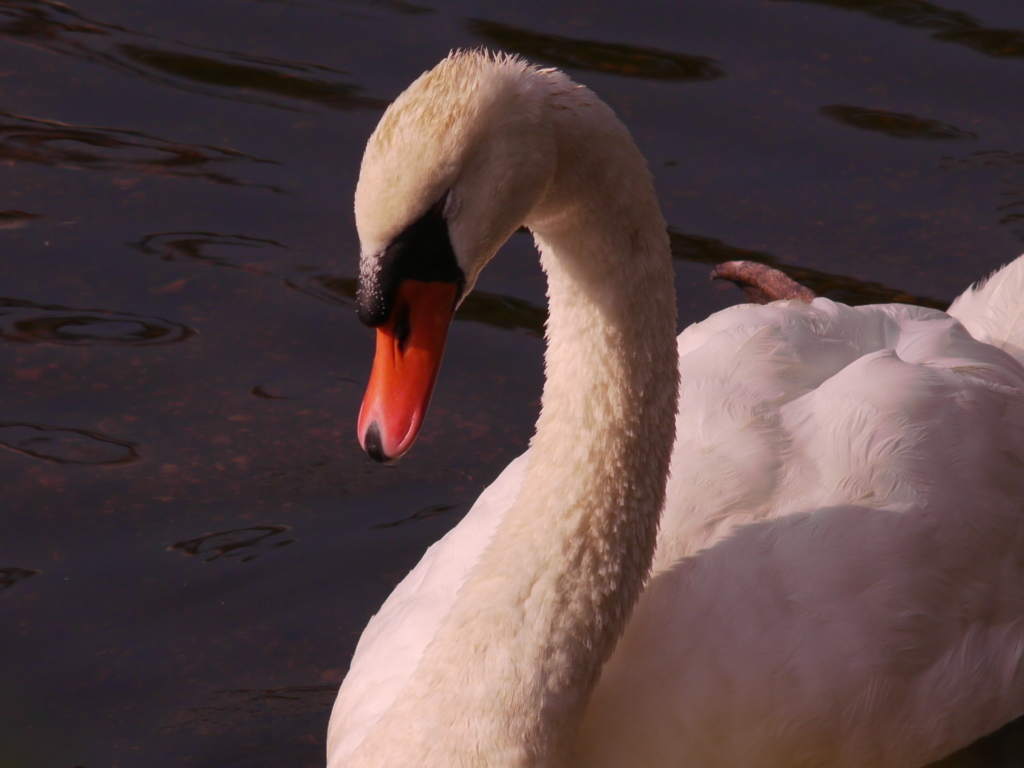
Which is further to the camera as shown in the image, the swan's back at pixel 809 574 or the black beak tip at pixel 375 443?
the swan's back at pixel 809 574

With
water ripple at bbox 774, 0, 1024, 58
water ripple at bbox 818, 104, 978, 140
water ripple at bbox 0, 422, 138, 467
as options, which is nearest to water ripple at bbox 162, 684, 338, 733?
water ripple at bbox 0, 422, 138, 467

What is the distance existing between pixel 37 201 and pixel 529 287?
86.1 inches

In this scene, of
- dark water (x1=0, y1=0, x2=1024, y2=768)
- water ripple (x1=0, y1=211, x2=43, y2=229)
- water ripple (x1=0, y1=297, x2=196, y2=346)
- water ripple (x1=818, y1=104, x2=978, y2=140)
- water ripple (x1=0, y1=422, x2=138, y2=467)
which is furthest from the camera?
water ripple (x1=818, y1=104, x2=978, y2=140)

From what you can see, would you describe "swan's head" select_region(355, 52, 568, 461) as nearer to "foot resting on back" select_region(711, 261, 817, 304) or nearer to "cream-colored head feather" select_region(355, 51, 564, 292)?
"cream-colored head feather" select_region(355, 51, 564, 292)

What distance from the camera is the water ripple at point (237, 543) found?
15.4ft

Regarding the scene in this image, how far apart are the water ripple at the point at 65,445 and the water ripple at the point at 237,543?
524mm

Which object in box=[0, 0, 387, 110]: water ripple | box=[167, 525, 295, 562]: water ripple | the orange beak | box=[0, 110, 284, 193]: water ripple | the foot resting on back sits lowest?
box=[167, 525, 295, 562]: water ripple

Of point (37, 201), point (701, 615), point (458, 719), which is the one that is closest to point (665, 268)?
point (701, 615)

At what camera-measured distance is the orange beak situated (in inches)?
109

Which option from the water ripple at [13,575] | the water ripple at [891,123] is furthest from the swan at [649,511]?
the water ripple at [891,123]

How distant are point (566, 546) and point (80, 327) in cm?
311

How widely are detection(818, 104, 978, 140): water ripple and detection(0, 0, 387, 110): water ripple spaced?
214cm

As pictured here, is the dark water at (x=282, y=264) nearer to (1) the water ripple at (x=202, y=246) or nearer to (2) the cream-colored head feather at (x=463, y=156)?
(1) the water ripple at (x=202, y=246)

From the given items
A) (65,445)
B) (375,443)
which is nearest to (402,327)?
(375,443)
